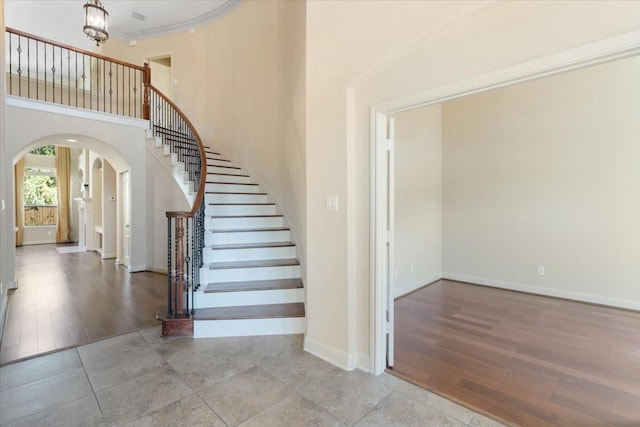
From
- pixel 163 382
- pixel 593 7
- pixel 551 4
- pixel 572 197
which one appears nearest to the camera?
pixel 593 7

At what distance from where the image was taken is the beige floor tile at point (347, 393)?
1972 mm

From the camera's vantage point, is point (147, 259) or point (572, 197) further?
point (147, 259)

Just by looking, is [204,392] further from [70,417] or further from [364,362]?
[364,362]

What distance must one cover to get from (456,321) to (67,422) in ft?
11.5

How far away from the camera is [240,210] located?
15.2ft

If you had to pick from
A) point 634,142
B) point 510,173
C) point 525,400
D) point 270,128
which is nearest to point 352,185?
point 525,400

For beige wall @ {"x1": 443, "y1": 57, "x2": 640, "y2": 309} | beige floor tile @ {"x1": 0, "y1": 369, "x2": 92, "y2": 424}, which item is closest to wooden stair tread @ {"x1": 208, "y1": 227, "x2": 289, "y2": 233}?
beige floor tile @ {"x1": 0, "y1": 369, "x2": 92, "y2": 424}

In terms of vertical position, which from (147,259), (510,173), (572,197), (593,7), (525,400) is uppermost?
(593,7)

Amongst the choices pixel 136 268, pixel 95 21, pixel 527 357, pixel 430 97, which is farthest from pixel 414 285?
pixel 95 21

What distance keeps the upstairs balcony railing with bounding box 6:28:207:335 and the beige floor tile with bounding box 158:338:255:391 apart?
219mm

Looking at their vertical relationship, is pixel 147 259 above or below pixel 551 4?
below

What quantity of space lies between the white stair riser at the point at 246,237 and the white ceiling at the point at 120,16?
4618 mm

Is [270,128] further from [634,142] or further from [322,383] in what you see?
[634,142]

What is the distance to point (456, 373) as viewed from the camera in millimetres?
2406
